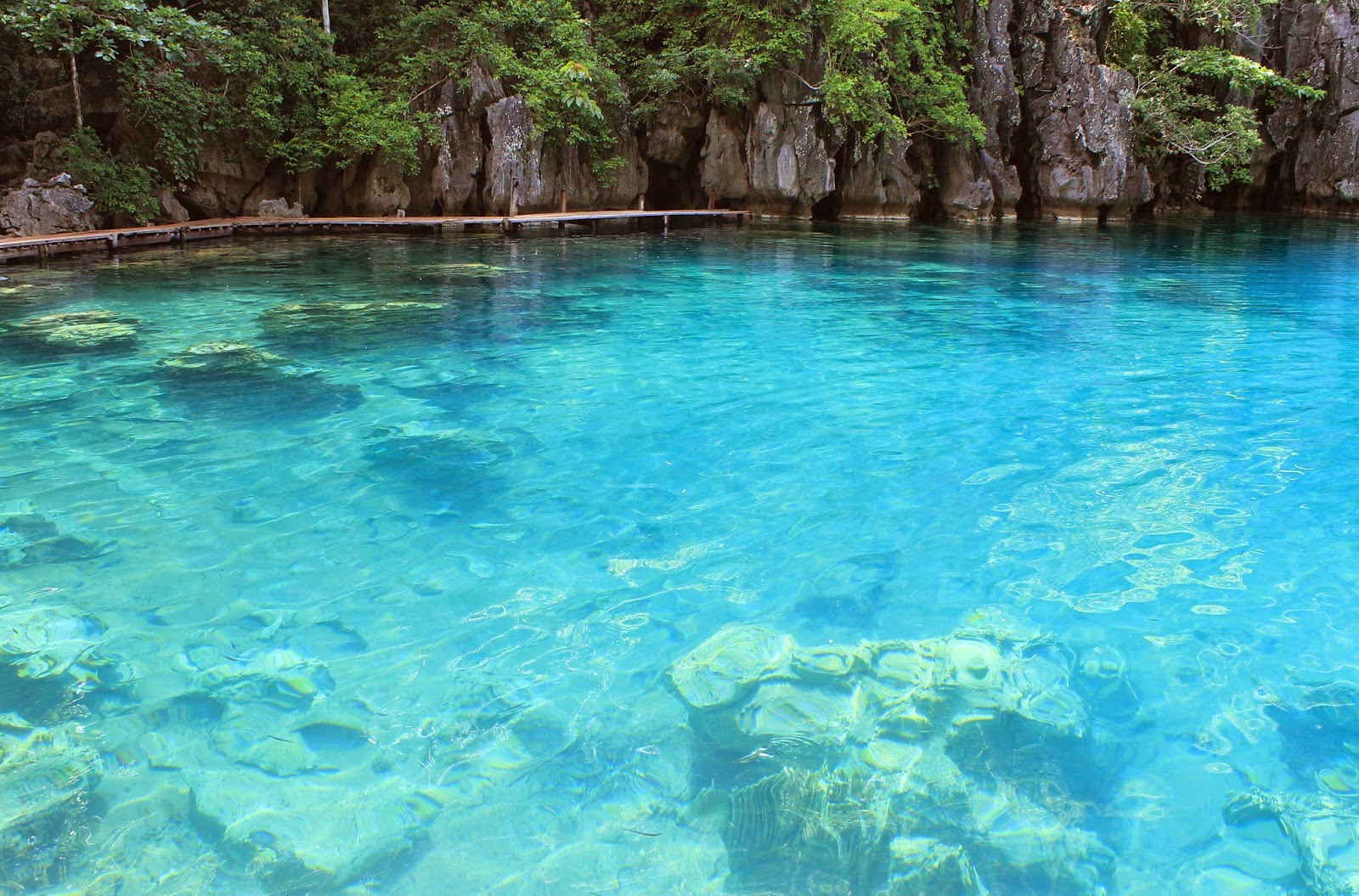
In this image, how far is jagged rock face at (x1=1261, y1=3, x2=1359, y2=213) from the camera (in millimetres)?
28297

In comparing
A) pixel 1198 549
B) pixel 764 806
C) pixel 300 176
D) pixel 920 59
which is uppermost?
pixel 920 59

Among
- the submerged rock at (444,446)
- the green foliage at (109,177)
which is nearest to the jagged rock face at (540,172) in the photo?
the green foliage at (109,177)

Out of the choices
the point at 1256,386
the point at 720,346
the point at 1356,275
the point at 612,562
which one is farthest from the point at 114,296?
the point at 1356,275

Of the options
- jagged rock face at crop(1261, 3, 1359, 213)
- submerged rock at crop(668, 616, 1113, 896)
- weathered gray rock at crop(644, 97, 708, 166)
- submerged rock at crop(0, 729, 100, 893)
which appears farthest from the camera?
jagged rock face at crop(1261, 3, 1359, 213)

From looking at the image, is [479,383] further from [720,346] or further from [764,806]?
[764,806]

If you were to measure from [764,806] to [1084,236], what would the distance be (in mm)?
22316

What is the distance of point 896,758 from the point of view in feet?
Result: 10.6

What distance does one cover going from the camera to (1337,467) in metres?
6.07

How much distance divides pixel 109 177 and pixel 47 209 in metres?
1.48

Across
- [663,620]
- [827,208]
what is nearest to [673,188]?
[827,208]

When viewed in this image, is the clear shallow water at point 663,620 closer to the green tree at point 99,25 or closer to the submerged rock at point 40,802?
the submerged rock at point 40,802

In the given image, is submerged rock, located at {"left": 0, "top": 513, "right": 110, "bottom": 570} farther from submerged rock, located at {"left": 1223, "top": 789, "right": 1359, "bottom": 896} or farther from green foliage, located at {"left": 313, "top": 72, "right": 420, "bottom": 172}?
green foliage, located at {"left": 313, "top": 72, "right": 420, "bottom": 172}

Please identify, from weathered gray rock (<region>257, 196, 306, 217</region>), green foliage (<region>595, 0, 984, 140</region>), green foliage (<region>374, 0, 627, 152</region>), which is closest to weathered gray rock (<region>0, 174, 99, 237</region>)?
weathered gray rock (<region>257, 196, 306, 217</region>)

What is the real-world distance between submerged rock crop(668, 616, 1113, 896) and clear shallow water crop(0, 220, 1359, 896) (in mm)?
15
